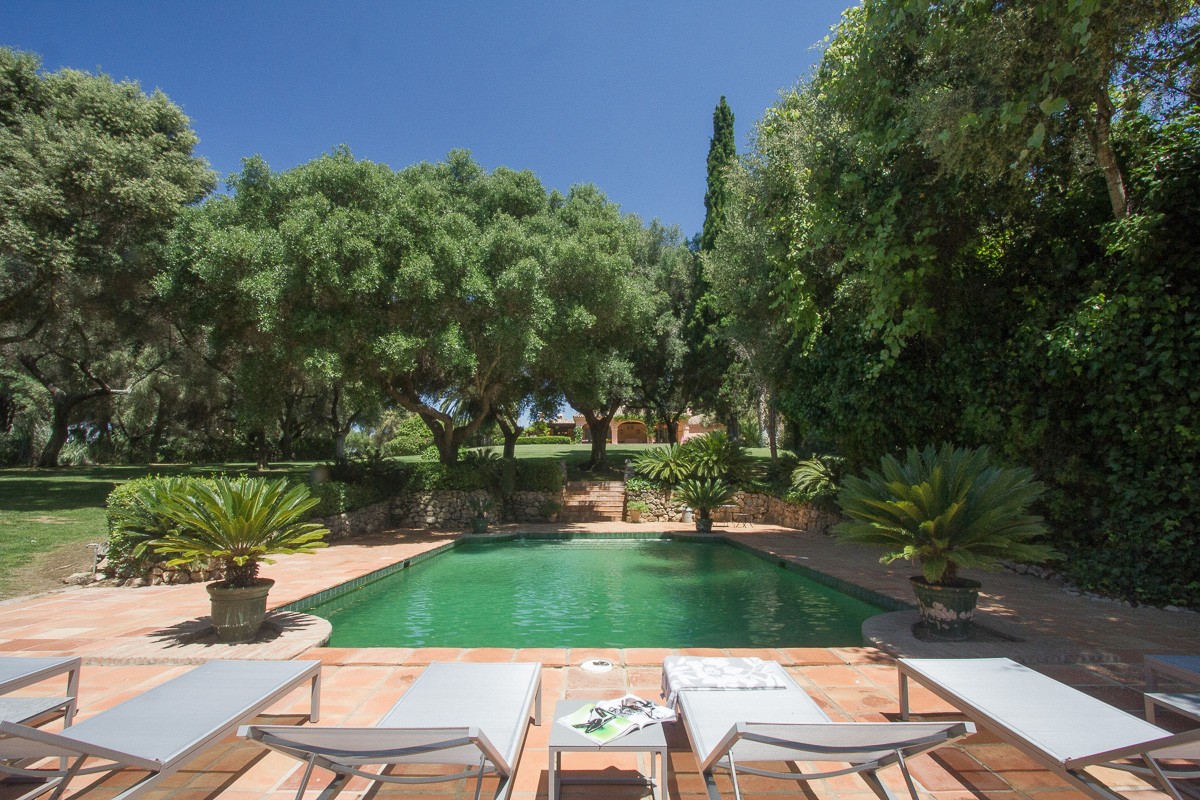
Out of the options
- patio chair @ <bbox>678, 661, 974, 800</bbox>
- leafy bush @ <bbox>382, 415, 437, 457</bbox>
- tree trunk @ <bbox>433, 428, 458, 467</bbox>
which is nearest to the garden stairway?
tree trunk @ <bbox>433, 428, 458, 467</bbox>

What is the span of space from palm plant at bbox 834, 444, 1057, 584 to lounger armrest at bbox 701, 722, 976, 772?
9.65 ft

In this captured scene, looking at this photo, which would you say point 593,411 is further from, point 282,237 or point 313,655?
point 313,655

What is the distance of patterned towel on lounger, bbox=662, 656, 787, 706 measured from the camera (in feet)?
11.6

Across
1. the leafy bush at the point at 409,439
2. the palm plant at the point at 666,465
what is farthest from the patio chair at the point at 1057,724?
the leafy bush at the point at 409,439

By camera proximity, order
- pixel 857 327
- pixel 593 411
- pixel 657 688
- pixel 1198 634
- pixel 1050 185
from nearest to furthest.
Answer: pixel 657 688, pixel 1198 634, pixel 1050 185, pixel 857 327, pixel 593 411

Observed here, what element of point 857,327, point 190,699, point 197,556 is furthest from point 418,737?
point 857,327

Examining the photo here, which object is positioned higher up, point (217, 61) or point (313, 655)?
point (217, 61)

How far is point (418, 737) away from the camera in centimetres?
246

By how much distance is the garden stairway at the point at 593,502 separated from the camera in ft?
57.5

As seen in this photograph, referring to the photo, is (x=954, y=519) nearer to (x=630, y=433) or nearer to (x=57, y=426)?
(x=57, y=426)

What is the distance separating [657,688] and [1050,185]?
955cm

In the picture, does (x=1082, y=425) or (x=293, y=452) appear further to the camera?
(x=293, y=452)

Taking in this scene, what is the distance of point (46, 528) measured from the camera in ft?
37.4

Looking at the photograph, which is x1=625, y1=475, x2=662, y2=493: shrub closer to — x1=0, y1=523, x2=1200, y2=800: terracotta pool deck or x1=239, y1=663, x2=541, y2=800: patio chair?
x1=0, y1=523, x2=1200, y2=800: terracotta pool deck
